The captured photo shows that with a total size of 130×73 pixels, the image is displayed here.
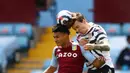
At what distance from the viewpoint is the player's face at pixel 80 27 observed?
14.7ft

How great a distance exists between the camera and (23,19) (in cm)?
1066

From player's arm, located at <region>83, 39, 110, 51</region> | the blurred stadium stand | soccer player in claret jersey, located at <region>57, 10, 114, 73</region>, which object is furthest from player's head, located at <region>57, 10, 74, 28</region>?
the blurred stadium stand

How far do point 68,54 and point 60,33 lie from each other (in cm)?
19

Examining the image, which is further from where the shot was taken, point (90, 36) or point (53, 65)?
point (53, 65)

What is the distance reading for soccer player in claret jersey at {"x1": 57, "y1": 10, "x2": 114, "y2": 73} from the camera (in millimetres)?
4395

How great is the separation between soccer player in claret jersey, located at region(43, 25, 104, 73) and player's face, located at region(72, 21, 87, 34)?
0.23ft

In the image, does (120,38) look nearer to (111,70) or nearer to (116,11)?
(116,11)

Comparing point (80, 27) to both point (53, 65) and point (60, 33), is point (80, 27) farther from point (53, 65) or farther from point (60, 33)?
point (53, 65)

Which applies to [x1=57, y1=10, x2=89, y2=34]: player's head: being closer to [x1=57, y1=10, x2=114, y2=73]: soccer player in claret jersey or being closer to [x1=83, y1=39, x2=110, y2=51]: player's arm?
[x1=57, y1=10, x2=114, y2=73]: soccer player in claret jersey

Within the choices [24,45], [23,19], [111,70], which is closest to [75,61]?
[111,70]

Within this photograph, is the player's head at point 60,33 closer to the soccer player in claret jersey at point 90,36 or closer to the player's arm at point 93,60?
the soccer player in claret jersey at point 90,36

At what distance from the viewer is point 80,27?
450 cm

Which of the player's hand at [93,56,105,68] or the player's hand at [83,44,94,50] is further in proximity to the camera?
the player's hand at [93,56,105,68]

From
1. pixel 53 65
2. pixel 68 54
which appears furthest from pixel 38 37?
pixel 68 54
